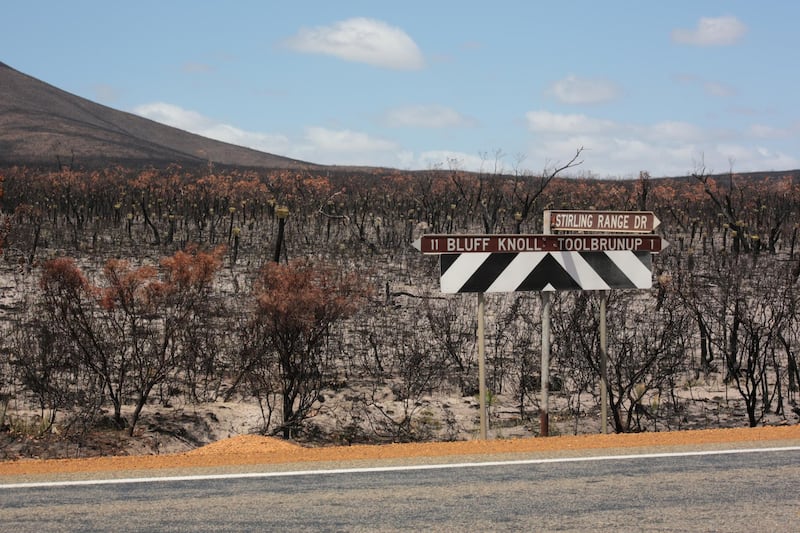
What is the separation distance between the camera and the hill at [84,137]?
130m

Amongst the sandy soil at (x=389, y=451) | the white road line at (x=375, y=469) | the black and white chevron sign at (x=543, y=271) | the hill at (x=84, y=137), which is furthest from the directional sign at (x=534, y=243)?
the hill at (x=84, y=137)

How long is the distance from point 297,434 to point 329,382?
3.45m

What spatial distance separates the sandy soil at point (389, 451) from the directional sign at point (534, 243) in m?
2.06

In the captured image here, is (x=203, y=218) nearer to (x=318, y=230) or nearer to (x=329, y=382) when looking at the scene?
(x=318, y=230)

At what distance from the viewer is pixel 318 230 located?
149ft

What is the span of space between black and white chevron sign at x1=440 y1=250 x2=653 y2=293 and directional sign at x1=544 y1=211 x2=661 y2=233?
27cm

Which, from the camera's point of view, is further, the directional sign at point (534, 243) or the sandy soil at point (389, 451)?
the directional sign at point (534, 243)

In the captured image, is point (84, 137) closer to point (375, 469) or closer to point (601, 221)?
point (601, 221)

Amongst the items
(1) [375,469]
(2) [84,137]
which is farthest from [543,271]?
(2) [84,137]

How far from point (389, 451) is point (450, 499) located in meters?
1.65

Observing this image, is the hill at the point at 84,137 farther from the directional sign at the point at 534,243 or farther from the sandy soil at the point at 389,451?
Answer: the sandy soil at the point at 389,451

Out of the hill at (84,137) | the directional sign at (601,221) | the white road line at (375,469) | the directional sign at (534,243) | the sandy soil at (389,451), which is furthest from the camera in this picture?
the hill at (84,137)

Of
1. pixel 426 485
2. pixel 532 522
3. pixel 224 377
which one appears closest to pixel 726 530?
pixel 532 522

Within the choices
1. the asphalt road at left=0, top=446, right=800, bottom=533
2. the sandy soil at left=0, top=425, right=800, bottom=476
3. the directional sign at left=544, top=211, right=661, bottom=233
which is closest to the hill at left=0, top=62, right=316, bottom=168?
the directional sign at left=544, top=211, right=661, bottom=233
